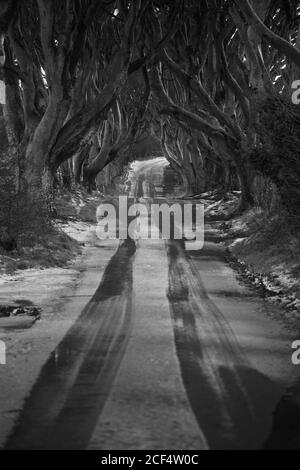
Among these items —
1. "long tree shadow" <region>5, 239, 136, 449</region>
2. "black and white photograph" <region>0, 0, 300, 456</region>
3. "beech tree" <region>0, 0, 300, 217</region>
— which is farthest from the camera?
"beech tree" <region>0, 0, 300, 217</region>

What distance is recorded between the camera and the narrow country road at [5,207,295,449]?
4137 millimetres

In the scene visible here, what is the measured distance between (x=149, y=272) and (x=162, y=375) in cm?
592

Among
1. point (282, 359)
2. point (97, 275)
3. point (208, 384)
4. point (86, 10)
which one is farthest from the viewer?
point (86, 10)

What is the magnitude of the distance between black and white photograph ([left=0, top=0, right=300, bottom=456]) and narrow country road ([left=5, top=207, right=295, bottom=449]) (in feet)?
0.07

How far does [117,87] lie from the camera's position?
16781 mm

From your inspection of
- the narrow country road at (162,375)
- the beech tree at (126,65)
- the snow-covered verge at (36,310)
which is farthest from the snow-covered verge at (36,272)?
the beech tree at (126,65)

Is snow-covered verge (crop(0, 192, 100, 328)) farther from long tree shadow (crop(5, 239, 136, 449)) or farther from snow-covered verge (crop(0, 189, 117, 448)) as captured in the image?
long tree shadow (crop(5, 239, 136, 449))

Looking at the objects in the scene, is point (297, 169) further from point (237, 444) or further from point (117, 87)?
point (117, 87)

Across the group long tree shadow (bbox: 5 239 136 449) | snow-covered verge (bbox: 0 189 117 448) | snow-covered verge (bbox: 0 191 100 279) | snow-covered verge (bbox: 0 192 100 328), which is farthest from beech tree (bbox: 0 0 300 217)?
long tree shadow (bbox: 5 239 136 449)

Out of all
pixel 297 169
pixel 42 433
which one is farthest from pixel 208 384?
pixel 297 169

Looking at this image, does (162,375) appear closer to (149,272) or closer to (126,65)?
(149,272)

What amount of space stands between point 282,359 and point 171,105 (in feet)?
54.9

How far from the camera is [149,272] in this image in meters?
11.3

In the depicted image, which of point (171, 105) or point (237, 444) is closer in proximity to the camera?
point (237, 444)
